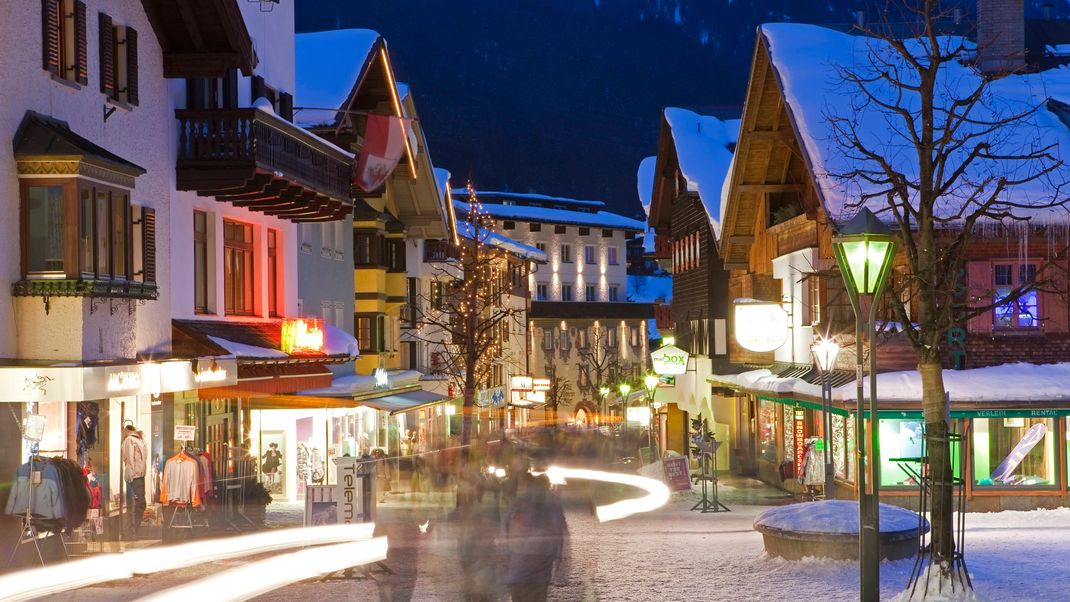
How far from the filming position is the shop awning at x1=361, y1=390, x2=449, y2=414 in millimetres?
38031

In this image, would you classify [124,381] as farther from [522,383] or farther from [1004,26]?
[522,383]

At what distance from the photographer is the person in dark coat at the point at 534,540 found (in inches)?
589

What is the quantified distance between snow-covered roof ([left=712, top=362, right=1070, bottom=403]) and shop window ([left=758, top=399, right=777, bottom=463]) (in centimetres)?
1010

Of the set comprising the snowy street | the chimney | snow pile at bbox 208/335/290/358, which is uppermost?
the chimney

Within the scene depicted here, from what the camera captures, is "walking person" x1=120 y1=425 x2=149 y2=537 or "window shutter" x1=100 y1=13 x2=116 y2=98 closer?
"window shutter" x1=100 y1=13 x2=116 y2=98

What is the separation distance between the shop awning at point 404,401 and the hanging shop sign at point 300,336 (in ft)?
18.0

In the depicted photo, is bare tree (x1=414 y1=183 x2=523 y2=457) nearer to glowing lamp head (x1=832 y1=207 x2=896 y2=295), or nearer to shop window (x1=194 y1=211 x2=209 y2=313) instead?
shop window (x1=194 y1=211 x2=209 y2=313)

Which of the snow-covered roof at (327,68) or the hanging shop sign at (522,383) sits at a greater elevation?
the snow-covered roof at (327,68)

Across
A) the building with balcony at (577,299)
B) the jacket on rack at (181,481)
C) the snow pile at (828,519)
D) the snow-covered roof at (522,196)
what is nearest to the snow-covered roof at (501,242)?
the building with balcony at (577,299)

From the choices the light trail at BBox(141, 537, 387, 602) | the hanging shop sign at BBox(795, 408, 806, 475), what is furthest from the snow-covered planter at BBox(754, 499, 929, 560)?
the hanging shop sign at BBox(795, 408, 806, 475)

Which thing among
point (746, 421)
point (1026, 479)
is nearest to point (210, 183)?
point (1026, 479)

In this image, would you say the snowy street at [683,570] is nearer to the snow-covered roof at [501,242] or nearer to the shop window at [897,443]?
the shop window at [897,443]

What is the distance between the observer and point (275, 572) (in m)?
18.9

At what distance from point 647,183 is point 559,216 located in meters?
51.8
